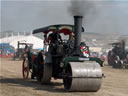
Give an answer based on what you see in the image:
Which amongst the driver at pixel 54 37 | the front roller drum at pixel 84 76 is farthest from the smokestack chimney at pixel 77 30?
the driver at pixel 54 37

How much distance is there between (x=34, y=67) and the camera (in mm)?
10375

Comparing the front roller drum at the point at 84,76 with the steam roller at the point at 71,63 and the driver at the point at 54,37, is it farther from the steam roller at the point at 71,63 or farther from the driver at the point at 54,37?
the driver at the point at 54,37

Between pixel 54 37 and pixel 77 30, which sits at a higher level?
pixel 77 30

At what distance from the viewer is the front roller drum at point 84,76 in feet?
24.5

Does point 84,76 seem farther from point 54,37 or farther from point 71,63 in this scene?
point 54,37

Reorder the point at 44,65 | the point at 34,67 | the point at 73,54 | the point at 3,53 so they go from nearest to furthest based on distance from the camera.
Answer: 1. the point at 73,54
2. the point at 44,65
3. the point at 34,67
4. the point at 3,53

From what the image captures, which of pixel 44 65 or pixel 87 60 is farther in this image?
pixel 44 65

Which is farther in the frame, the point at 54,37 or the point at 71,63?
the point at 54,37

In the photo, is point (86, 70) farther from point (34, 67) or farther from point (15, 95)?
point (34, 67)

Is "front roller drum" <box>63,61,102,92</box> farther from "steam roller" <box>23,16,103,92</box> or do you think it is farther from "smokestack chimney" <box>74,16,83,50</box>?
"smokestack chimney" <box>74,16,83,50</box>

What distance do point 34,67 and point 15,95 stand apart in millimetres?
3275

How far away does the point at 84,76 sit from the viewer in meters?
7.47

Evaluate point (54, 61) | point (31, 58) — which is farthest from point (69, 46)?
point (31, 58)

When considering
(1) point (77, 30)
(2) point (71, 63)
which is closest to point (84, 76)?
(2) point (71, 63)
